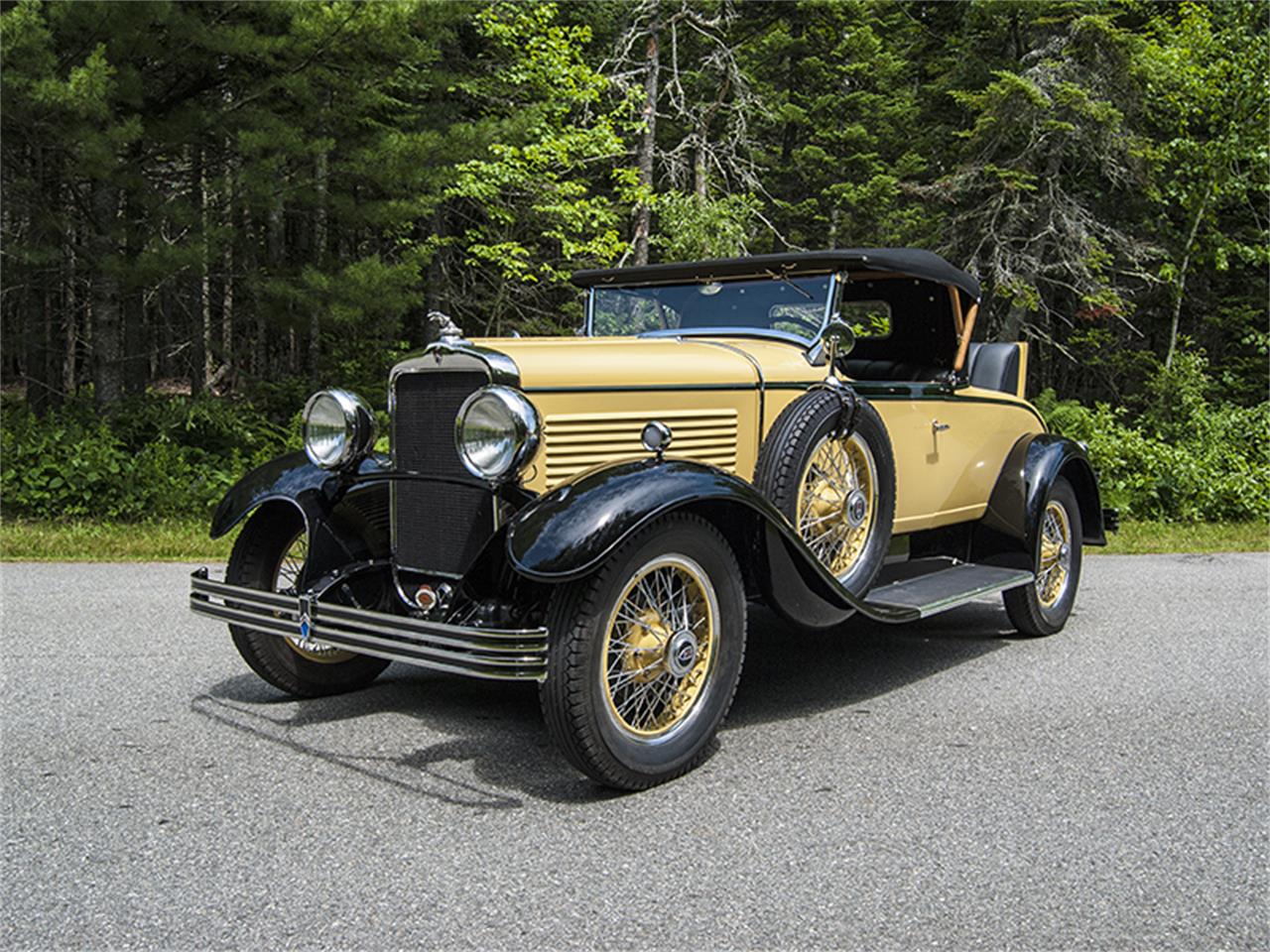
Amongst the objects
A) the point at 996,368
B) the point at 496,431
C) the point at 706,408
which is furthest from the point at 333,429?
the point at 996,368

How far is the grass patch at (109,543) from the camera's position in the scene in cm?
867

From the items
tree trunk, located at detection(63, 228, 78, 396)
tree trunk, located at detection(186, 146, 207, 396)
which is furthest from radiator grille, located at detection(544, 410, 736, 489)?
tree trunk, located at detection(63, 228, 78, 396)

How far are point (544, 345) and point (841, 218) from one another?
53.3 feet

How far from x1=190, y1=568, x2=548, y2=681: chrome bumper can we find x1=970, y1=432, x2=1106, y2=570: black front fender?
3575mm

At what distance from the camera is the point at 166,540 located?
922 cm

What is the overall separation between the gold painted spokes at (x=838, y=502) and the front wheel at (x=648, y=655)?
0.81 meters

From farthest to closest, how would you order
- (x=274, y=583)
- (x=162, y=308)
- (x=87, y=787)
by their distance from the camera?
(x=162, y=308) < (x=274, y=583) < (x=87, y=787)

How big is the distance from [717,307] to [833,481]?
1.21 m

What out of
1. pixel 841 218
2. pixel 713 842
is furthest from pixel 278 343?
pixel 713 842

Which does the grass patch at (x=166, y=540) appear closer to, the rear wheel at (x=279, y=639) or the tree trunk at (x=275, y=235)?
the tree trunk at (x=275, y=235)

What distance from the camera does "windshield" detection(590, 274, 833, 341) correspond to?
5.25 metres

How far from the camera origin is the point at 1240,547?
10.2 metres

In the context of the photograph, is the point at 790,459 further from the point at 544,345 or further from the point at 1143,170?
the point at 1143,170

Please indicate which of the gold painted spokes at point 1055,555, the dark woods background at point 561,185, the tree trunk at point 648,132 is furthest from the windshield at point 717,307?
the tree trunk at point 648,132
